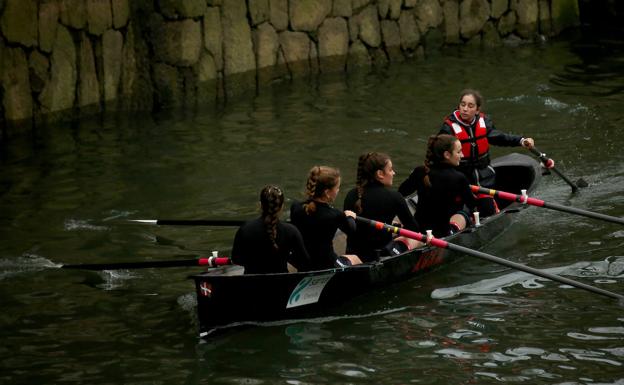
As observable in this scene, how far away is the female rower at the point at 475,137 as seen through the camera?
11.2m

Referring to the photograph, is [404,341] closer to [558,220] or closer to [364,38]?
[558,220]

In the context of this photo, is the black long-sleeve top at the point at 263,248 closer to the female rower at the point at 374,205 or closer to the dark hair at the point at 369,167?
the female rower at the point at 374,205

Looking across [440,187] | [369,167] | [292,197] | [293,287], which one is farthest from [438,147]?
[292,197]

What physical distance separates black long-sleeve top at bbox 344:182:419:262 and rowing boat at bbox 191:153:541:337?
10.7 inches

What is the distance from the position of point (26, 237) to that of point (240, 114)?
209 inches

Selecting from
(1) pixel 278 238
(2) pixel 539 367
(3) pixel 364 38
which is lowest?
(2) pixel 539 367

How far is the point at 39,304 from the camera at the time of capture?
955 centimetres

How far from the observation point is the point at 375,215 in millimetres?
9523

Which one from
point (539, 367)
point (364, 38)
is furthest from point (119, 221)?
point (364, 38)

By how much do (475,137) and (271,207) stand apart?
3618 mm

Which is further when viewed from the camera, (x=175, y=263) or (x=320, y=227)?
(x=175, y=263)

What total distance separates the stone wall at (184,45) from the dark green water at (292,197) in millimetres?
398

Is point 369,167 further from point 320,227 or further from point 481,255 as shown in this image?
point 481,255

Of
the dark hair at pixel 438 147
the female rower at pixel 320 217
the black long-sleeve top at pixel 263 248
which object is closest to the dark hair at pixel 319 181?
the female rower at pixel 320 217
